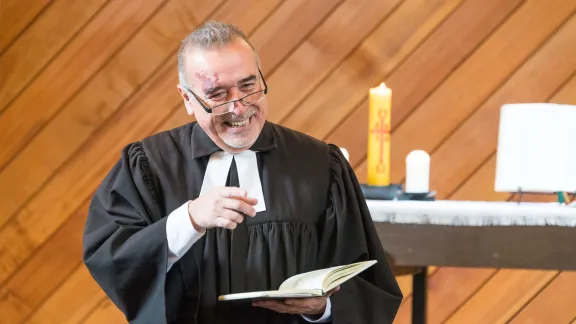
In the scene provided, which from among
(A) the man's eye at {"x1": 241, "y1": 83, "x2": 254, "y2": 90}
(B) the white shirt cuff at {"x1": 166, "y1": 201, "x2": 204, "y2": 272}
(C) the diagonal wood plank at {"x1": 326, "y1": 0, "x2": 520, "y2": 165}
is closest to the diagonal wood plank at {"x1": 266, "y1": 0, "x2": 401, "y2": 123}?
(C) the diagonal wood plank at {"x1": 326, "y1": 0, "x2": 520, "y2": 165}

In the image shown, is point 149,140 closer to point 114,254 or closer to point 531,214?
point 114,254

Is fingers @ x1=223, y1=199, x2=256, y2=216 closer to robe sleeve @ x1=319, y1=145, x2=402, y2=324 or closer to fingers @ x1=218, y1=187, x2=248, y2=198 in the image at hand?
fingers @ x1=218, y1=187, x2=248, y2=198

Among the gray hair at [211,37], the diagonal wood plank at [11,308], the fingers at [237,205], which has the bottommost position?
the diagonal wood plank at [11,308]

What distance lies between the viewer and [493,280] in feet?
9.25

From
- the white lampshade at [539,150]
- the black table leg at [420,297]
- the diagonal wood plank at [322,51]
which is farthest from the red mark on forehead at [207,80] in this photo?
the diagonal wood plank at [322,51]

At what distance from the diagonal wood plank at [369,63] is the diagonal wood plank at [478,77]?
0.10 meters

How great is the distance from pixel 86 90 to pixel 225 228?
167 centimetres

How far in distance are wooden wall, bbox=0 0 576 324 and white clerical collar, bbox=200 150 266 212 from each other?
1.19 m

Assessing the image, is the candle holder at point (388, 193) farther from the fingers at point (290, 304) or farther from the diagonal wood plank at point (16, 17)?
the diagonal wood plank at point (16, 17)

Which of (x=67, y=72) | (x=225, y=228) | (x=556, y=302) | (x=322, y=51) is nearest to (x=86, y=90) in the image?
(x=67, y=72)

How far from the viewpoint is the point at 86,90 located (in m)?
3.00

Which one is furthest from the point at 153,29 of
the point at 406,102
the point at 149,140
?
the point at 149,140

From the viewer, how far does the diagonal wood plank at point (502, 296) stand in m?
2.79

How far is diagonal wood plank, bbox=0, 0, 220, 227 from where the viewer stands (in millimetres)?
2967
